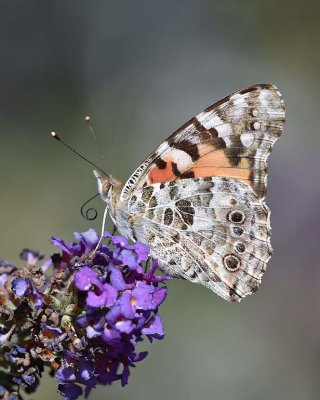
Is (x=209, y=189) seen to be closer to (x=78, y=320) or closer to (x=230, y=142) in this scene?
(x=230, y=142)

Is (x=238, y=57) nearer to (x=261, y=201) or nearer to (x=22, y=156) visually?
(x=22, y=156)

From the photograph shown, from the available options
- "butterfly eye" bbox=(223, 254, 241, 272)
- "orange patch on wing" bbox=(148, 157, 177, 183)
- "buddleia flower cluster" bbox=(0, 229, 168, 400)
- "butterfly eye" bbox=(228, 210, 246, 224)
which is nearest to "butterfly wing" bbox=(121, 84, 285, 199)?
"orange patch on wing" bbox=(148, 157, 177, 183)

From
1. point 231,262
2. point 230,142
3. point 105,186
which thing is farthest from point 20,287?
point 230,142

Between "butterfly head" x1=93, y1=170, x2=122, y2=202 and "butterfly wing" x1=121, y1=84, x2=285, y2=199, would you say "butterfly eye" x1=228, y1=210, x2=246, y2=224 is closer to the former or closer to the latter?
"butterfly wing" x1=121, y1=84, x2=285, y2=199

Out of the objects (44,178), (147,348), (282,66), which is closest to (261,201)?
(147,348)

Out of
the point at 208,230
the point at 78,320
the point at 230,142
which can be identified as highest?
the point at 230,142
